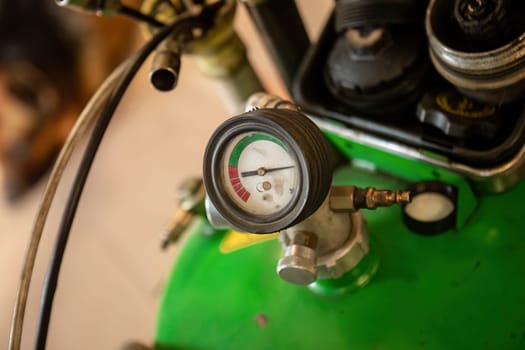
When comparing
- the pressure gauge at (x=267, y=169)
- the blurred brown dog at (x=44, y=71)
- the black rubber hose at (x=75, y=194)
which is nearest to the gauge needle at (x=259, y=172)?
the pressure gauge at (x=267, y=169)

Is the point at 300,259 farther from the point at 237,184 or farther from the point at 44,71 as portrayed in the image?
the point at 44,71

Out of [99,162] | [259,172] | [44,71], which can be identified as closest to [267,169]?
[259,172]

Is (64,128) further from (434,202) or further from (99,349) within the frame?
(434,202)

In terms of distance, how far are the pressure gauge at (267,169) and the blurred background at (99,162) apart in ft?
2.11

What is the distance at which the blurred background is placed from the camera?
134 centimetres

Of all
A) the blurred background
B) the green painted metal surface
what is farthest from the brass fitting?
the blurred background

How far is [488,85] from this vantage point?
59cm

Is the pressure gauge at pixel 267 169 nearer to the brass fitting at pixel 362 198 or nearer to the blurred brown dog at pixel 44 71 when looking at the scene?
the brass fitting at pixel 362 198

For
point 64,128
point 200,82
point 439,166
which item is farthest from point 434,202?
point 64,128

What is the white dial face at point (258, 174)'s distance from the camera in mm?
506

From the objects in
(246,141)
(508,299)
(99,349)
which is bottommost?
(99,349)

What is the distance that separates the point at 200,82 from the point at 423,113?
103cm

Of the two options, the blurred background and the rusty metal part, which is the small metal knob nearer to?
the rusty metal part

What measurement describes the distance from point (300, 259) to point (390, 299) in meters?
0.15
